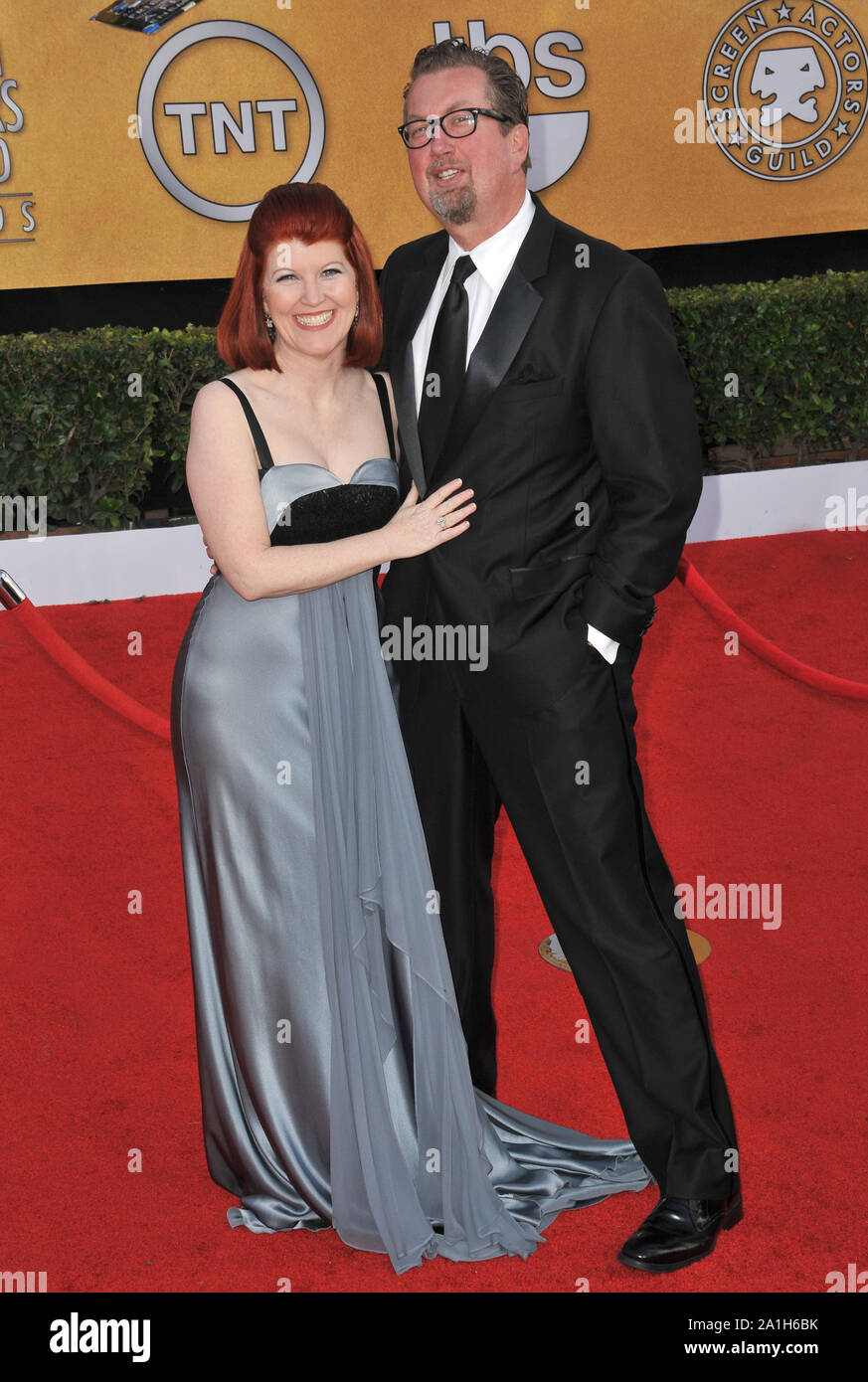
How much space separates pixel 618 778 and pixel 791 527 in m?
6.09

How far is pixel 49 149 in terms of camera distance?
7879 mm

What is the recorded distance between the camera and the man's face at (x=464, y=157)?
282 centimetres

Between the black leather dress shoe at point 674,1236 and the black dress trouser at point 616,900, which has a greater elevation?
the black dress trouser at point 616,900

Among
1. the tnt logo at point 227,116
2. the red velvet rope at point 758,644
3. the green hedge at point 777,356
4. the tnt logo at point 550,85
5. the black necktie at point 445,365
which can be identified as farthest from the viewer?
the green hedge at point 777,356

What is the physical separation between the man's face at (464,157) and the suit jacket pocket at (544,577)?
→ 26.9 inches

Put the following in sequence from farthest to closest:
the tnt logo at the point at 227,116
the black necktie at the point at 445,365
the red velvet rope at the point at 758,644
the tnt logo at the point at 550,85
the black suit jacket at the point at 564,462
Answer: the tnt logo at the point at 550,85
the tnt logo at the point at 227,116
the red velvet rope at the point at 758,644
the black necktie at the point at 445,365
the black suit jacket at the point at 564,462

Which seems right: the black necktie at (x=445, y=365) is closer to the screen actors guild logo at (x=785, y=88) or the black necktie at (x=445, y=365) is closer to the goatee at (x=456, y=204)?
the goatee at (x=456, y=204)

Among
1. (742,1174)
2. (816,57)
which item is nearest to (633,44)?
(816,57)

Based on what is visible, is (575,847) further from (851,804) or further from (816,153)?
(816,153)

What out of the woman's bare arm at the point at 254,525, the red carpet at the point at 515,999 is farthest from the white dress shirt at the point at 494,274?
the red carpet at the point at 515,999

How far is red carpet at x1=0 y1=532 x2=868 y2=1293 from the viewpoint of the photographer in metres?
3.03

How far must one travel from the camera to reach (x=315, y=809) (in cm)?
301

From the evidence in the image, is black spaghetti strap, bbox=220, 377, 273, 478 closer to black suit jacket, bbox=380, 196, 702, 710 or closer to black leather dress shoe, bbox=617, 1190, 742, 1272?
black suit jacket, bbox=380, 196, 702, 710

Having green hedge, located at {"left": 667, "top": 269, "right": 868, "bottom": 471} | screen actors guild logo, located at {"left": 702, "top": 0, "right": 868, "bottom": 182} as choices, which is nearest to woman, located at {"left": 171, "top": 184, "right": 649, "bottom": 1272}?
green hedge, located at {"left": 667, "top": 269, "right": 868, "bottom": 471}
